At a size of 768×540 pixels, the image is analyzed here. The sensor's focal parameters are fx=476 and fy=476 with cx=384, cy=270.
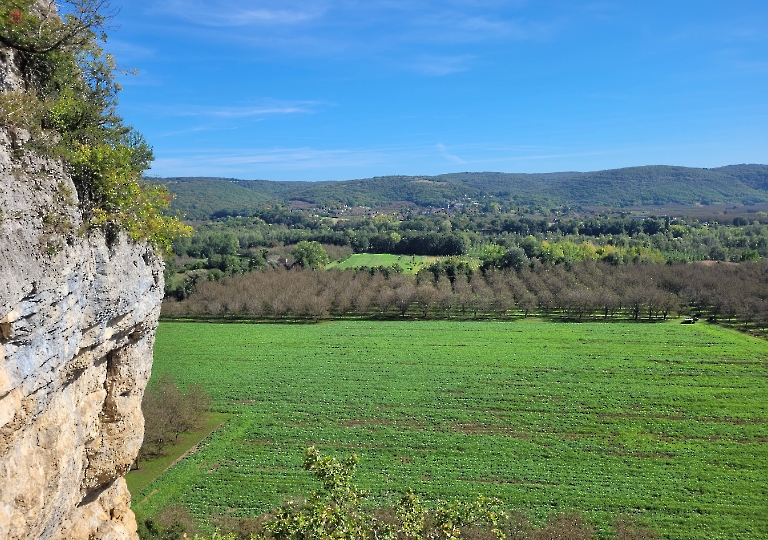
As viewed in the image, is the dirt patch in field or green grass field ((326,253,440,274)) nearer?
the dirt patch in field

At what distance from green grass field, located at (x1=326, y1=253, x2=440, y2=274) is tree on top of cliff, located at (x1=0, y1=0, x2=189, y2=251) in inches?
3563

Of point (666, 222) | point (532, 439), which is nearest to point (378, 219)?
point (666, 222)

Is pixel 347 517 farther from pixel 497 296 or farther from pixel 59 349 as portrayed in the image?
pixel 497 296

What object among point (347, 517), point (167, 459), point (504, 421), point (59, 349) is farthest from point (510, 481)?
point (59, 349)

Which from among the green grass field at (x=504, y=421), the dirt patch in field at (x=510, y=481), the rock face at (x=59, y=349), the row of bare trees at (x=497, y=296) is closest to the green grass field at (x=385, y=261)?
the row of bare trees at (x=497, y=296)

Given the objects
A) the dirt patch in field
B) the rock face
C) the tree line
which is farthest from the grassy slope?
the dirt patch in field

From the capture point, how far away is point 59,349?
7.60 m

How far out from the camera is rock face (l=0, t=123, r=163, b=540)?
262 inches

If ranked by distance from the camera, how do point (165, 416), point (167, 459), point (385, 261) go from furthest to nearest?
point (385, 261)
point (165, 416)
point (167, 459)

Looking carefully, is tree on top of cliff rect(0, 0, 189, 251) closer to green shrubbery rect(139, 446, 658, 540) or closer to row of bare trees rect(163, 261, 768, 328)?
green shrubbery rect(139, 446, 658, 540)

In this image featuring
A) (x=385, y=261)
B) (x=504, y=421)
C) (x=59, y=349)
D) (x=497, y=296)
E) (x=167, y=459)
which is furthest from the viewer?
(x=385, y=261)

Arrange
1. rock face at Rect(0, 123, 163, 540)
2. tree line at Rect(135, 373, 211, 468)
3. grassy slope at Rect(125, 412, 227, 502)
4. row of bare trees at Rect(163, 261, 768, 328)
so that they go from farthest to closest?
row of bare trees at Rect(163, 261, 768, 328), tree line at Rect(135, 373, 211, 468), grassy slope at Rect(125, 412, 227, 502), rock face at Rect(0, 123, 163, 540)

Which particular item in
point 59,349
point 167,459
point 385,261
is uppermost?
point 59,349

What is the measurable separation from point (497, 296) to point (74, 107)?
71.9 meters
